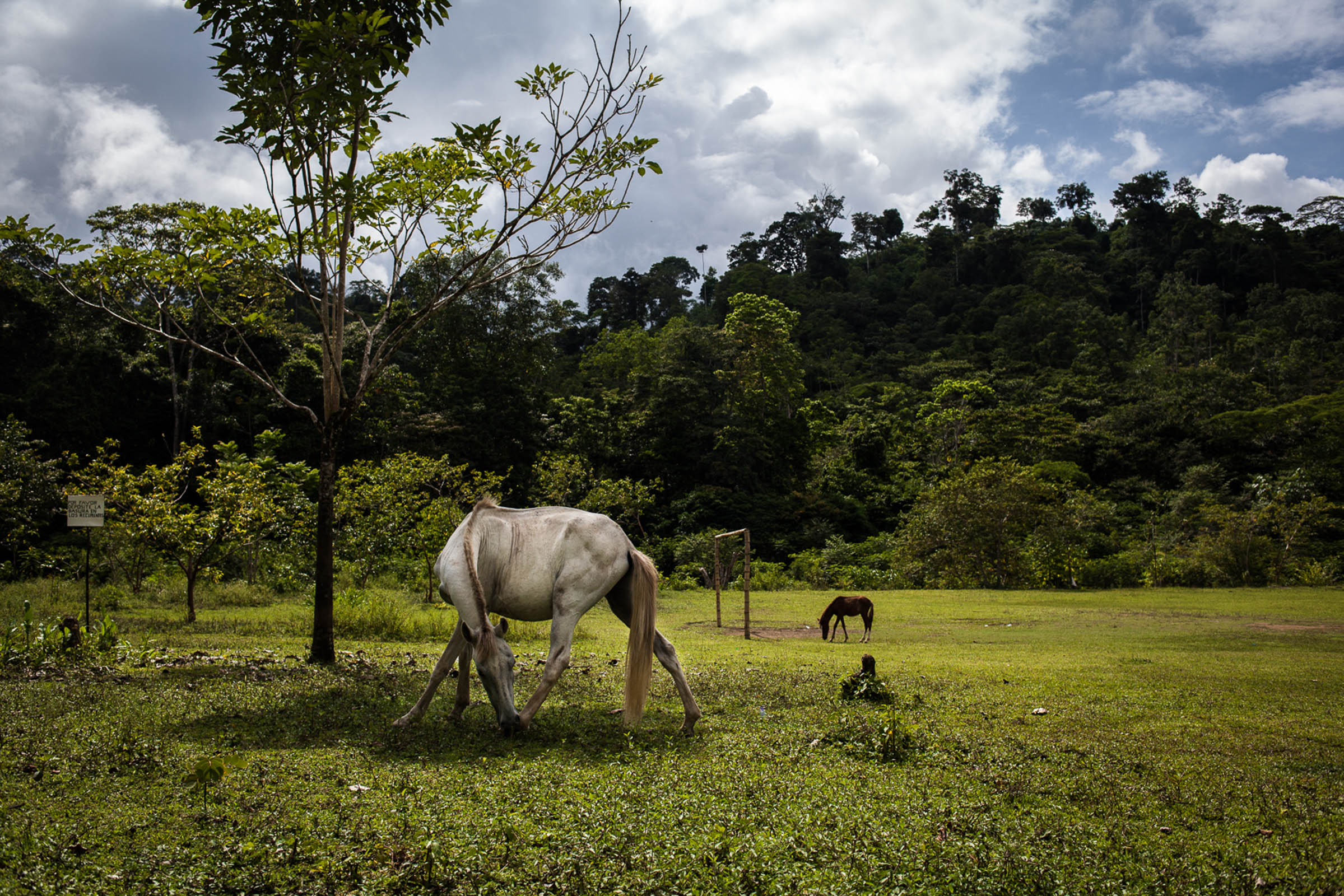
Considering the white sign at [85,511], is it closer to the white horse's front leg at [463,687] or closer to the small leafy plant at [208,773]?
the white horse's front leg at [463,687]

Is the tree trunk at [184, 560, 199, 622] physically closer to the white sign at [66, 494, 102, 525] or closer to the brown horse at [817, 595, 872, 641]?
the white sign at [66, 494, 102, 525]

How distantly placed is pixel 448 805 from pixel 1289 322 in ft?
255

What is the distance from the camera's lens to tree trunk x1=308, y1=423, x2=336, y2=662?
900cm

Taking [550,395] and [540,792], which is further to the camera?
[550,395]

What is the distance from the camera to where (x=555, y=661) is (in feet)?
20.0

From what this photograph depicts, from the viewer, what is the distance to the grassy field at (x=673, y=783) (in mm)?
3488

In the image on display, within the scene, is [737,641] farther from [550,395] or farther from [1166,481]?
[1166,481]

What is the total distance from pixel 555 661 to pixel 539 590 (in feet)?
1.95

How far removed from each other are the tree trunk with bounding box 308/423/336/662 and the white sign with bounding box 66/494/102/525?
2.90 metres

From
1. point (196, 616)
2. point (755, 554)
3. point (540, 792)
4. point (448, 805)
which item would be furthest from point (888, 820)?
point (755, 554)

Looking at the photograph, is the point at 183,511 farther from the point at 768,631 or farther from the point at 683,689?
the point at 768,631

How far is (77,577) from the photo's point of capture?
57.3ft

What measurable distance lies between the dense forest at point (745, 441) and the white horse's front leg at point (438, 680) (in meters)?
8.05

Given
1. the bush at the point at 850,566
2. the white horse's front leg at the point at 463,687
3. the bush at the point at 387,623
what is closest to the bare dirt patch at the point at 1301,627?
the bush at the point at 850,566
